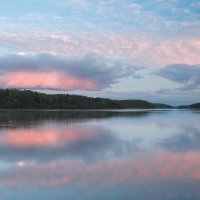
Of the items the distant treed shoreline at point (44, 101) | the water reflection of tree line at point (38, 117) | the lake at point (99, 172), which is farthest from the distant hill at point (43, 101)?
the lake at point (99, 172)

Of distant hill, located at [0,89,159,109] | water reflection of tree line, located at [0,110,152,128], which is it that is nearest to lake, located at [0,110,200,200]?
water reflection of tree line, located at [0,110,152,128]

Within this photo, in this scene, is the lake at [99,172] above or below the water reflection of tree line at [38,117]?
below

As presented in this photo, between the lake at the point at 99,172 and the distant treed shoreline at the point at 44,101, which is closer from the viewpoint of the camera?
the lake at the point at 99,172

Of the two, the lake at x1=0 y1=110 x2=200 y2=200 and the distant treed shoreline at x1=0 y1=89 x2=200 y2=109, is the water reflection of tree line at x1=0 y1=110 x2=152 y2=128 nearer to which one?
the lake at x1=0 y1=110 x2=200 y2=200

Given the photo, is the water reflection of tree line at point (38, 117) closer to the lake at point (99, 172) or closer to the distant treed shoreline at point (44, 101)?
the lake at point (99, 172)

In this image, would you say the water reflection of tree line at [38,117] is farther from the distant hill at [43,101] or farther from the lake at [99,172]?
the distant hill at [43,101]

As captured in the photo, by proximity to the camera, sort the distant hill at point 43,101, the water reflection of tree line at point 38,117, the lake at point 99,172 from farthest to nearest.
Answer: the distant hill at point 43,101
the water reflection of tree line at point 38,117
the lake at point 99,172

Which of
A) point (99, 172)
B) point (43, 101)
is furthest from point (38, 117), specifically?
point (43, 101)

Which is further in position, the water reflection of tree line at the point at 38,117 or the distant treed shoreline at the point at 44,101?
the distant treed shoreline at the point at 44,101

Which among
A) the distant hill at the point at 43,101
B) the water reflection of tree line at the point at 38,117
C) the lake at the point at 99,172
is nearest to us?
the lake at the point at 99,172

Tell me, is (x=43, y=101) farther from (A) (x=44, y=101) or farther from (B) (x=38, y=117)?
(B) (x=38, y=117)

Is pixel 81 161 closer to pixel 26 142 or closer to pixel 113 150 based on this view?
pixel 113 150

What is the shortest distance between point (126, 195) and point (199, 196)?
1.28 metres

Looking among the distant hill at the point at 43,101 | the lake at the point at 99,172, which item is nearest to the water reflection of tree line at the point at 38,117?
the lake at the point at 99,172
